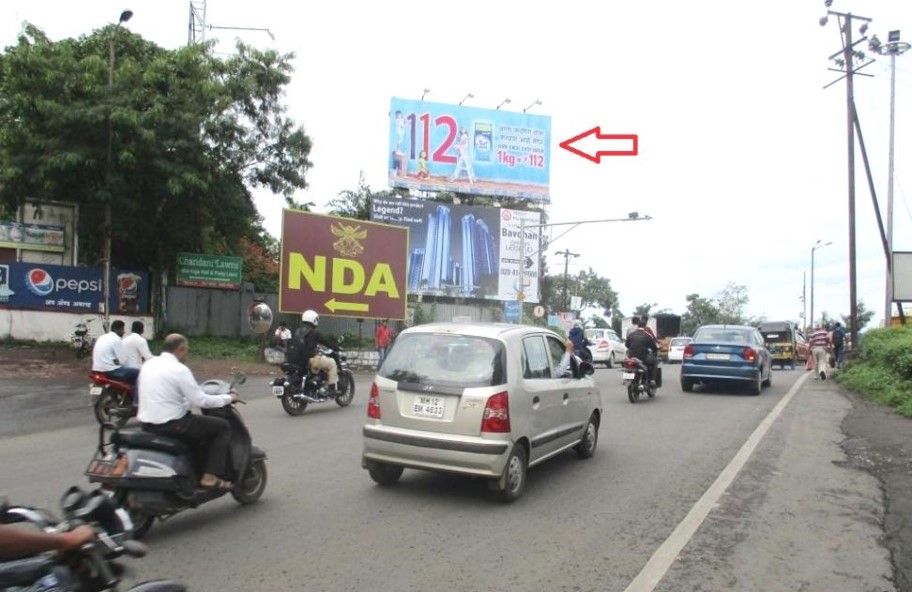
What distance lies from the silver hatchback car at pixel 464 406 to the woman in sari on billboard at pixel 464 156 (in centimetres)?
3267

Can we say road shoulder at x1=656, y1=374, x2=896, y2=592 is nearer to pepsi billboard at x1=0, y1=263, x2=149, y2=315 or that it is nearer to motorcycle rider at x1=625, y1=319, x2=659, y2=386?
motorcycle rider at x1=625, y1=319, x2=659, y2=386

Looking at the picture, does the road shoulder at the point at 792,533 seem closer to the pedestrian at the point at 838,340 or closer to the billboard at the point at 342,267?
the billboard at the point at 342,267

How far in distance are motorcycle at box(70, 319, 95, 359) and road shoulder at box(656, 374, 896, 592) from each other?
1765 cm

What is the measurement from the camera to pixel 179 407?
18.6ft

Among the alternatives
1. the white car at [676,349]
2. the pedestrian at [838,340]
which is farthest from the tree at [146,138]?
the white car at [676,349]

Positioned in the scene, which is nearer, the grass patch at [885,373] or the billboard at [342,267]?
the grass patch at [885,373]

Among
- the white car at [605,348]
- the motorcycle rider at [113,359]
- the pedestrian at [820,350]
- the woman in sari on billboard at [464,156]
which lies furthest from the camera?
the woman in sari on billboard at [464,156]

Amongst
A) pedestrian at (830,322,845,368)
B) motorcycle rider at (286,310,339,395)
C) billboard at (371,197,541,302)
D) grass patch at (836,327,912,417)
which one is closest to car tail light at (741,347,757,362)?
grass patch at (836,327,912,417)

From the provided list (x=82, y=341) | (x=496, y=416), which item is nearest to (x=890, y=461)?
(x=496, y=416)

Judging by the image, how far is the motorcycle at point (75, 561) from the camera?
2.82 metres

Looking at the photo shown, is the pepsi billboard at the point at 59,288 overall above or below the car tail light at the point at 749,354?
above

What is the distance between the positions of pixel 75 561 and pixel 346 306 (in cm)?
2110

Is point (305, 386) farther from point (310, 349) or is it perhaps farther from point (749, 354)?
point (749, 354)

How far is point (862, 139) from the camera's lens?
24156mm
